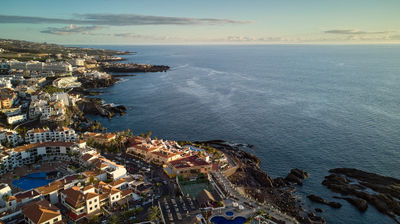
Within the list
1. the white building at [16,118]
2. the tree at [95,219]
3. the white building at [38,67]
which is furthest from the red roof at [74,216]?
the white building at [38,67]

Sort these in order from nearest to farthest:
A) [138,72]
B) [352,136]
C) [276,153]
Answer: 1. [276,153]
2. [352,136]
3. [138,72]

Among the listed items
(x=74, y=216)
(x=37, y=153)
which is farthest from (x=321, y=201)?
(x=37, y=153)

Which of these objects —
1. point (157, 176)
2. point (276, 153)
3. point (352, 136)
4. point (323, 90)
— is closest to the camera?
point (157, 176)

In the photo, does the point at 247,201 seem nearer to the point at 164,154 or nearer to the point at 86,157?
the point at 164,154

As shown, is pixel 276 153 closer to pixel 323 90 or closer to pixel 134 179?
pixel 134 179

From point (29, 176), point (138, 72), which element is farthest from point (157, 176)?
point (138, 72)

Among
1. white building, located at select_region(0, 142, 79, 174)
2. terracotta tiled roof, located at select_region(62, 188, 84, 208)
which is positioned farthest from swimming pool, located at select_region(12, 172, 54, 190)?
terracotta tiled roof, located at select_region(62, 188, 84, 208)

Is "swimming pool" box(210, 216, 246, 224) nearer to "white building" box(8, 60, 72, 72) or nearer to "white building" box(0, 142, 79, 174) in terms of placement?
"white building" box(0, 142, 79, 174)
